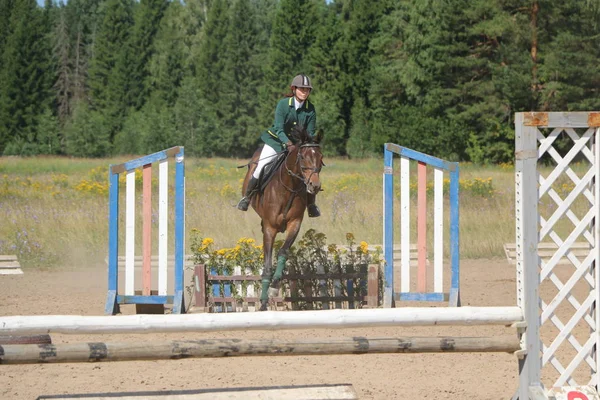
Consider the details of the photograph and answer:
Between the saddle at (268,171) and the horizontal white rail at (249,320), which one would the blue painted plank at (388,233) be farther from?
the horizontal white rail at (249,320)

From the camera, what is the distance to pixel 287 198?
9.80 m

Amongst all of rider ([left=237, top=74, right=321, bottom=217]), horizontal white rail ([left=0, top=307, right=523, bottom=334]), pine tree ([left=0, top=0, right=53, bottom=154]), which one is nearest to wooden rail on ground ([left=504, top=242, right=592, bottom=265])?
rider ([left=237, top=74, right=321, bottom=217])

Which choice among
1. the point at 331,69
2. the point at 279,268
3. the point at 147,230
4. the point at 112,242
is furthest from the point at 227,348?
the point at 331,69

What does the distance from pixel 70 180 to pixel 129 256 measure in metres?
18.8

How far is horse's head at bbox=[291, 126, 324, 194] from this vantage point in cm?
916

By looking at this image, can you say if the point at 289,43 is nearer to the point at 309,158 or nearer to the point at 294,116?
the point at 294,116

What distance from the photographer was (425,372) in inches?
285

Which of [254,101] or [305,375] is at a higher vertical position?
[254,101]

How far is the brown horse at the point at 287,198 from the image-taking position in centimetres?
930

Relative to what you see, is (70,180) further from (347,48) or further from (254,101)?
(254,101)

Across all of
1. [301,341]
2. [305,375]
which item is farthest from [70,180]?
[301,341]

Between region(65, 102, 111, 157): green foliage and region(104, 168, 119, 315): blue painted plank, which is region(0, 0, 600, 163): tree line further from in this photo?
region(104, 168, 119, 315): blue painted plank

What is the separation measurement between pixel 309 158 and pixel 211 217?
9.32 m

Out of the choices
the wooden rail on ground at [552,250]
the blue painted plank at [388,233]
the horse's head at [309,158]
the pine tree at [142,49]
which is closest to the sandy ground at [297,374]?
the blue painted plank at [388,233]
